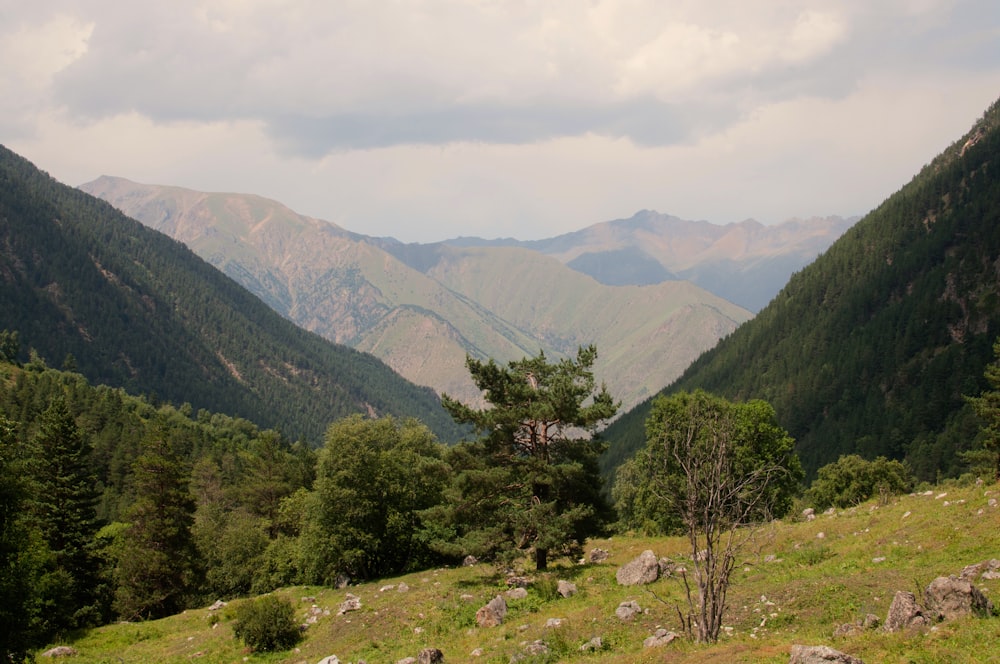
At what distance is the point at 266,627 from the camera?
30094 mm

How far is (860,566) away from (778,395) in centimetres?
18361

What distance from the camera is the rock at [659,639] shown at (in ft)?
64.3

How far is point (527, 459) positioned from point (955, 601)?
2068 cm

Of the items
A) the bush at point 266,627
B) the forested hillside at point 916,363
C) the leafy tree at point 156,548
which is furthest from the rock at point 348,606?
the forested hillside at point 916,363

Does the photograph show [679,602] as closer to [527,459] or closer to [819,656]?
[527,459]

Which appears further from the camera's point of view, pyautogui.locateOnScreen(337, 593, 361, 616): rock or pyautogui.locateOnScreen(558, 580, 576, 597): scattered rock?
pyautogui.locateOnScreen(337, 593, 361, 616): rock

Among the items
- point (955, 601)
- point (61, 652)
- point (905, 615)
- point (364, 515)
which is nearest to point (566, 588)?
point (905, 615)

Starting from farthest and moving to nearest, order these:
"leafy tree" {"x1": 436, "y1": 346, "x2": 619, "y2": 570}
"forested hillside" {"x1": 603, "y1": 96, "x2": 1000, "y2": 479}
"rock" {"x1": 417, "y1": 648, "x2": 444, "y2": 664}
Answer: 1. "forested hillside" {"x1": 603, "y1": 96, "x2": 1000, "y2": 479}
2. "leafy tree" {"x1": 436, "y1": 346, "x2": 619, "y2": 570}
3. "rock" {"x1": 417, "y1": 648, "x2": 444, "y2": 664}

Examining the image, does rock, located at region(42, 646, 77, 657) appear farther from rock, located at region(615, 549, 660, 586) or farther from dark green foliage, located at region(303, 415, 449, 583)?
rock, located at region(615, 549, 660, 586)

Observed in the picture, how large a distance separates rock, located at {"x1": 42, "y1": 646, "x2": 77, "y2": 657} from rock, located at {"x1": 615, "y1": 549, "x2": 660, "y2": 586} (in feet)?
93.2

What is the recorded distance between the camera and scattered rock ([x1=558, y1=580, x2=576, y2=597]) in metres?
30.6

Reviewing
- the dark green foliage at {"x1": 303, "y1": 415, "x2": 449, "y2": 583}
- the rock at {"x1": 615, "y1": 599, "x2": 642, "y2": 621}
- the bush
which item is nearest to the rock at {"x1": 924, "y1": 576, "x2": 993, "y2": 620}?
the rock at {"x1": 615, "y1": 599, "x2": 642, "y2": 621}

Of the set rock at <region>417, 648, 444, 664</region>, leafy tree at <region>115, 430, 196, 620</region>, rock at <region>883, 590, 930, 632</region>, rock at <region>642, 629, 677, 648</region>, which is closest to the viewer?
rock at <region>883, 590, 930, 632</region>

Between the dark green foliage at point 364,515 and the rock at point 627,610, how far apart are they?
1937cm
